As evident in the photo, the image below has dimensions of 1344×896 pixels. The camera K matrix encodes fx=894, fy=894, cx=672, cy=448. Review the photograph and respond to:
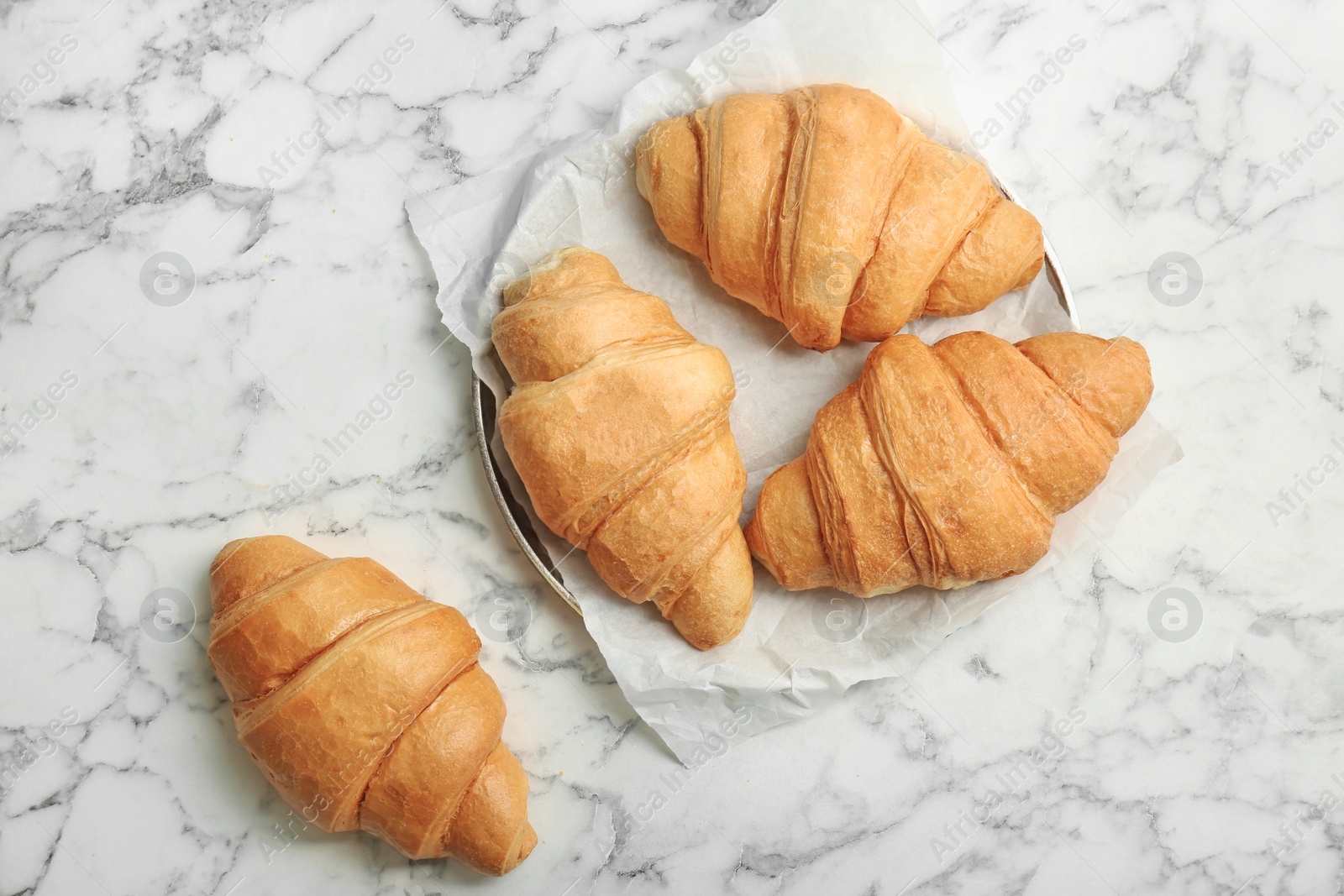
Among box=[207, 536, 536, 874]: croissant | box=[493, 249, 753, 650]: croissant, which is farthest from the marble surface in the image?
box=[493, 249, 753, 650]: croissant

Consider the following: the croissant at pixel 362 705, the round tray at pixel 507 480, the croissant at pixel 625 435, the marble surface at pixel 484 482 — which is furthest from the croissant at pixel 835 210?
the croissant at pixel 362 705

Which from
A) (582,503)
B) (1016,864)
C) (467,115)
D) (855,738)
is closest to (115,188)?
(467,115)

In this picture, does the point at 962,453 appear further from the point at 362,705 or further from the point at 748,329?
the point at 362,705

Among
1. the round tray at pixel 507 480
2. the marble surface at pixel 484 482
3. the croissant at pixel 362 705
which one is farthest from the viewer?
the marble surface at pixel 484 482

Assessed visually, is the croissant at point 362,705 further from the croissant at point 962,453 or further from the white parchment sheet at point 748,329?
the croissant at point 962,453

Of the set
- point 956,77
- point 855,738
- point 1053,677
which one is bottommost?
point 855,738

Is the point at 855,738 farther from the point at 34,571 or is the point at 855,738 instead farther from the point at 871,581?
the point at 34,571
